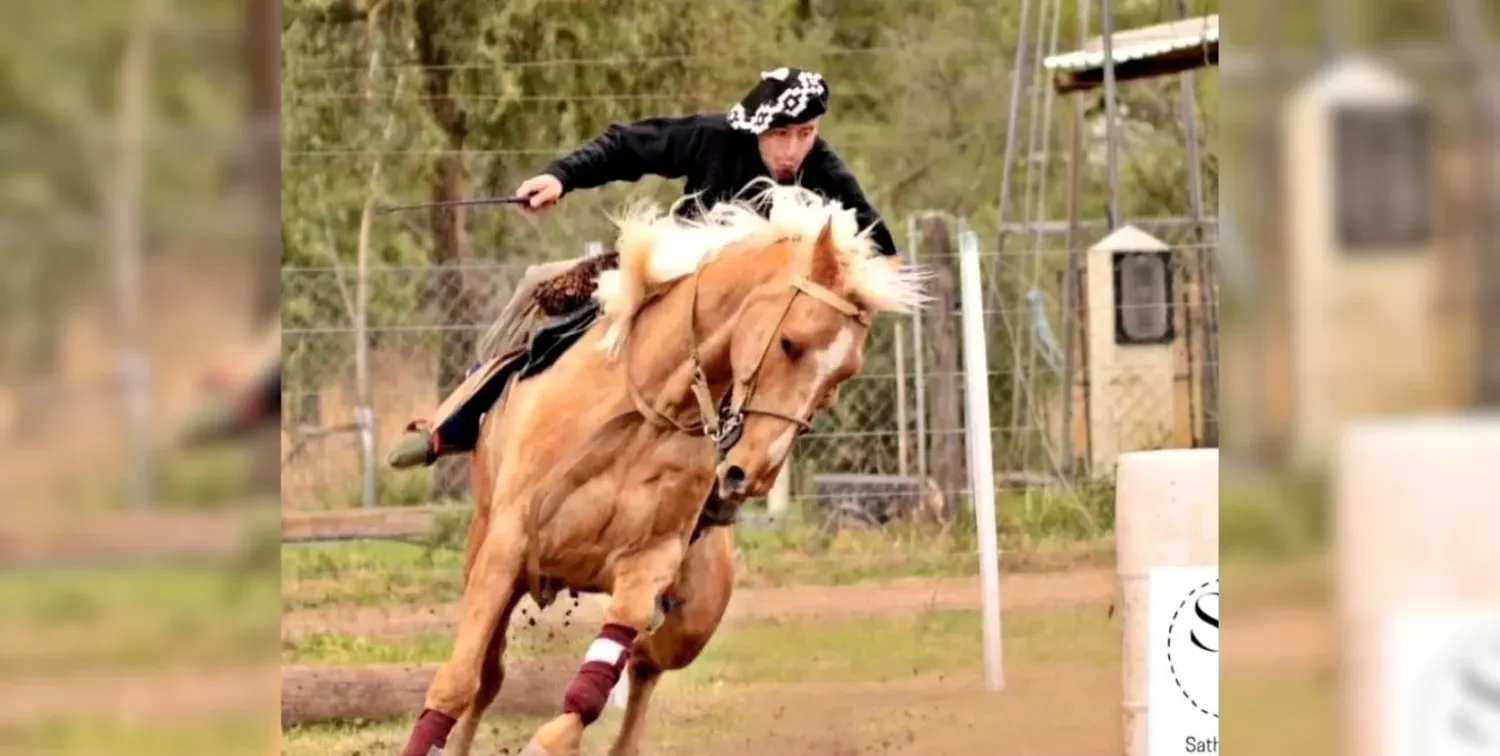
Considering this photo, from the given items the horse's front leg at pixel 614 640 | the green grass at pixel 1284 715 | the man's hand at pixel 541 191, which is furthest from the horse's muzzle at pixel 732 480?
the green grass at pixel 1284 715

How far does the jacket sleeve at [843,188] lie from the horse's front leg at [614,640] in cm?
66

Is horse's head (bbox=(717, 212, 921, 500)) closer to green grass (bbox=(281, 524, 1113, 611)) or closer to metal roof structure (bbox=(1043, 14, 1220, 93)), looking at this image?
green grass (bbox=(281, 524, 1113, 611))

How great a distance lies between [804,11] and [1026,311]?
706 millimetres

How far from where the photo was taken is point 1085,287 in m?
3.73

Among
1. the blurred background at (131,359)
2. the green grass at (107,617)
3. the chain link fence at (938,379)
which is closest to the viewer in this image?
the blurred background at (131,359)

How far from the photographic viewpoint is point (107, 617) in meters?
3.08

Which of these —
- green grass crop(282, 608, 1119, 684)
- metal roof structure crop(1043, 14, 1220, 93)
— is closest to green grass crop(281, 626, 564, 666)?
green grass crop(282, 608, 1119, 684)

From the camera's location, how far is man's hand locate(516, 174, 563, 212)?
3508 millimetres

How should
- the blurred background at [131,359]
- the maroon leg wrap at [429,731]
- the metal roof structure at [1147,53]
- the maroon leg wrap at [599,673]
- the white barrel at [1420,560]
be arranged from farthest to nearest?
1. the metal roof structure at [1147,53]
2. the maroon leg wrap at [429,731]
3. the maroon leg wrap at [599,673]
4. the blurred background at [131,359]
5. the white barrel at [1420,560]

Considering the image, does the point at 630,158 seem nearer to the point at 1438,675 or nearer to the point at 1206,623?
the point at 1206,623

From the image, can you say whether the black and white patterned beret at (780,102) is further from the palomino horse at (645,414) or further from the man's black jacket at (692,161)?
the palomino horse at (645,414)

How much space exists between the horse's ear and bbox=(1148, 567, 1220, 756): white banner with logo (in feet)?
3.14

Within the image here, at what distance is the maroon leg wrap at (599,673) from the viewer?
3303 mm

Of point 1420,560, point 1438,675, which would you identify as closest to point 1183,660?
point 1438,675
